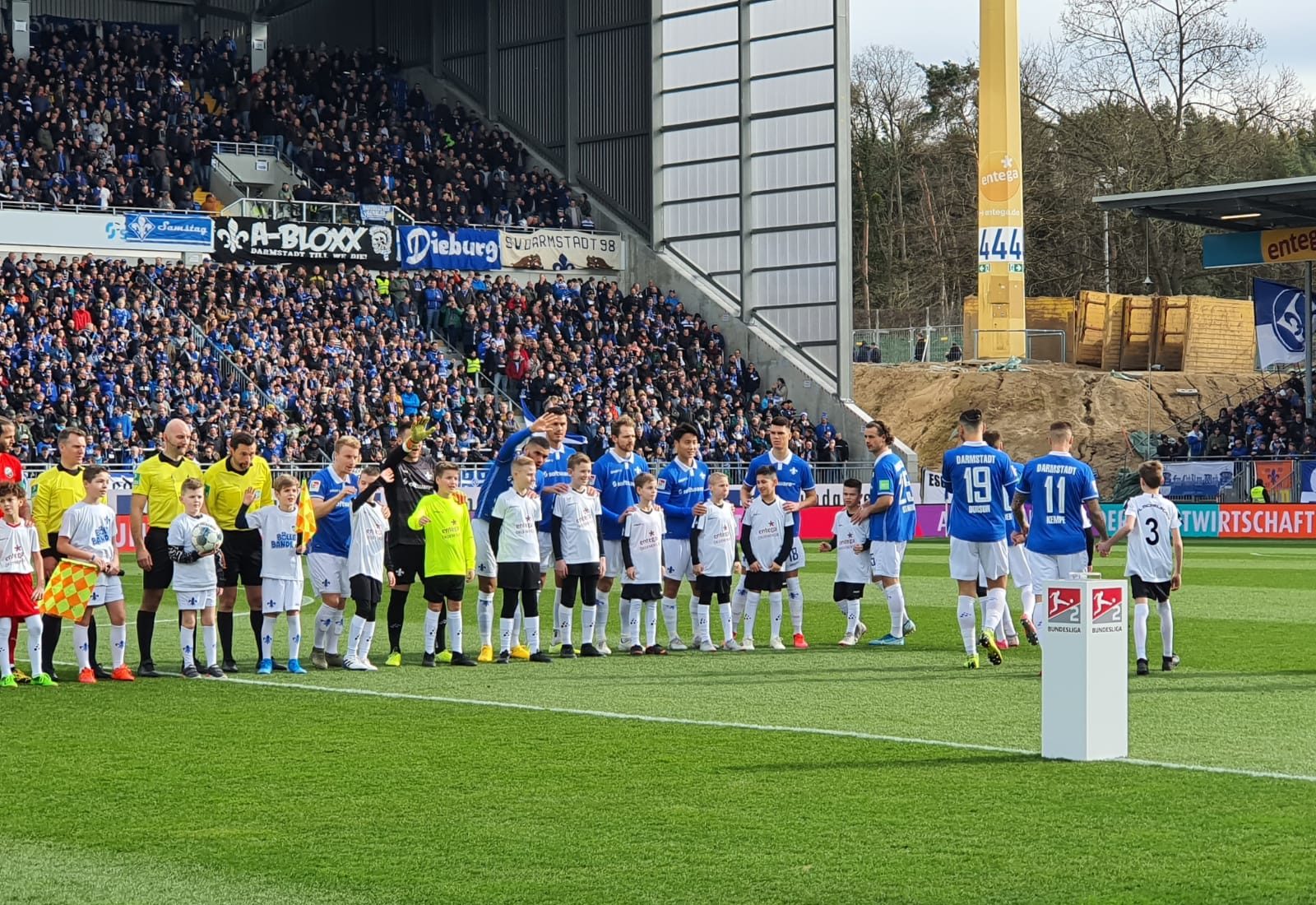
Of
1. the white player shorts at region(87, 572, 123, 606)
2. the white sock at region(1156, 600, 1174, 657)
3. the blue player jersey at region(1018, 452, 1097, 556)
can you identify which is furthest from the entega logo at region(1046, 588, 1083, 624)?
the white player shorts at region(87, 572, 123, 606)

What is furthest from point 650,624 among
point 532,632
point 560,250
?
point 560,250

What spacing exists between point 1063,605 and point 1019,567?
317 inches

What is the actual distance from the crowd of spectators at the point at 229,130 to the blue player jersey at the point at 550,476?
2869cm

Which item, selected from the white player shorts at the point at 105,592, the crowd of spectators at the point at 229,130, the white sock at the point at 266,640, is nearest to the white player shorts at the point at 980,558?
the white sock at the point at 266,640

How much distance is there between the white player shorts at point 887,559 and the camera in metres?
16.9

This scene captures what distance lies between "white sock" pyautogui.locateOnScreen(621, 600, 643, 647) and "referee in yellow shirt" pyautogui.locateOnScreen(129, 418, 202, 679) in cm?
413

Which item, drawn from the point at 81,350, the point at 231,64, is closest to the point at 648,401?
the point at 81,350

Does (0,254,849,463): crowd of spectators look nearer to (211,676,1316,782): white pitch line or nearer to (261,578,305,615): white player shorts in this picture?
(261,578,305,615): white player shorts

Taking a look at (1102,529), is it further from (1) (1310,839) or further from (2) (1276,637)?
(1) (1310,839)

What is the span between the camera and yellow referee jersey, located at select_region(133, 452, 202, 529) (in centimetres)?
1421

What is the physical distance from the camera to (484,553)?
52.3ft

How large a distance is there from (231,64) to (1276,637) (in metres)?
39.3

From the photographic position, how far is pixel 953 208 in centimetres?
6762

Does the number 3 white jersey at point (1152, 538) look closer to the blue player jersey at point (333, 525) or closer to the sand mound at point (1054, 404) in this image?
the blue player jersey at point (333, 525)
